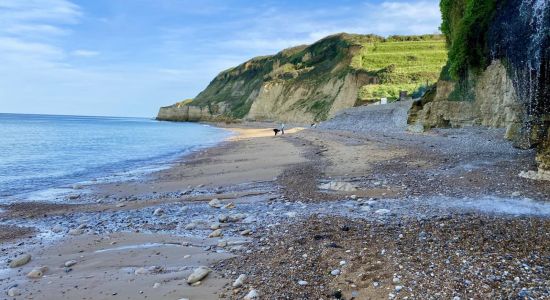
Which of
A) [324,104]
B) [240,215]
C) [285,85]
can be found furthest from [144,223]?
[285,85]

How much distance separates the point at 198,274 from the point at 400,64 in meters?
63.2

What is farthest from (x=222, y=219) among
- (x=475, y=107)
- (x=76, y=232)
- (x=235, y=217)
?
(x=475, y=107)

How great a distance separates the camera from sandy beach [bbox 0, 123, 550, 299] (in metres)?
4.11

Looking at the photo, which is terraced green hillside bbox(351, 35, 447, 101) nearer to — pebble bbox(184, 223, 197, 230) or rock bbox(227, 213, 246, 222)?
rock bbox(227, 213, 246, 222)

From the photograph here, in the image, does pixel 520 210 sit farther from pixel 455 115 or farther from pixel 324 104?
pixel 324 104

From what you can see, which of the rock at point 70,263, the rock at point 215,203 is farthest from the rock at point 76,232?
the rock at point 215,203

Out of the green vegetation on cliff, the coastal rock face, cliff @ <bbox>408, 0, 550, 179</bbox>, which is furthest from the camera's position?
the coastal rock face

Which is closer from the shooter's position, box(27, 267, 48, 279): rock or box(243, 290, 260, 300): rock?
box(243, 290, 260, 300): rock

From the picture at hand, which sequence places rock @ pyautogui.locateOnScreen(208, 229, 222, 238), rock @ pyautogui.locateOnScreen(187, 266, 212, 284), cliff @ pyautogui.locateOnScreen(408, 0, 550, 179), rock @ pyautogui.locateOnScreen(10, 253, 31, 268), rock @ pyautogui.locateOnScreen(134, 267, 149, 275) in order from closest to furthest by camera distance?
rock @ pyautogui.locateOnScreen(187, 266, 212, 284) → rock @ pyautogui.locateOnScreen(134, 267, 149, 275) → rock @ pyautogui.locateOnScreen(10, 253, 31, 268) → rock @ pyautogui.locateOnScreen(208, 229, 222, 238) → cliff @ pyautogui.locateOnScreen(408, 0, 550, 179)

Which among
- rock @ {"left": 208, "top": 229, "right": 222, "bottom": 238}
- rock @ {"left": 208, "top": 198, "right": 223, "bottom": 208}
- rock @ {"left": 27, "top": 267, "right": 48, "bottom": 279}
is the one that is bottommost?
rock @ {"left": 208, "top": 198, "right": 223, "bottom": 208}

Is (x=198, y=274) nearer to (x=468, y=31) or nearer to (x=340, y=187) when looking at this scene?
(x=340, y=187)

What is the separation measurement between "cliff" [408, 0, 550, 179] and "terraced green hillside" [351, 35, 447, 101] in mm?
16339

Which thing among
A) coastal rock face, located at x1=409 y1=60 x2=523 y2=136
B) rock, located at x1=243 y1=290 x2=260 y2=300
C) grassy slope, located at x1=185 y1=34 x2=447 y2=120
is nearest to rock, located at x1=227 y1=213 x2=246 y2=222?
rock, located at x1=243 y1=290 x2=260 y2=300

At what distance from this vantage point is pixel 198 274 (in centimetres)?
464
